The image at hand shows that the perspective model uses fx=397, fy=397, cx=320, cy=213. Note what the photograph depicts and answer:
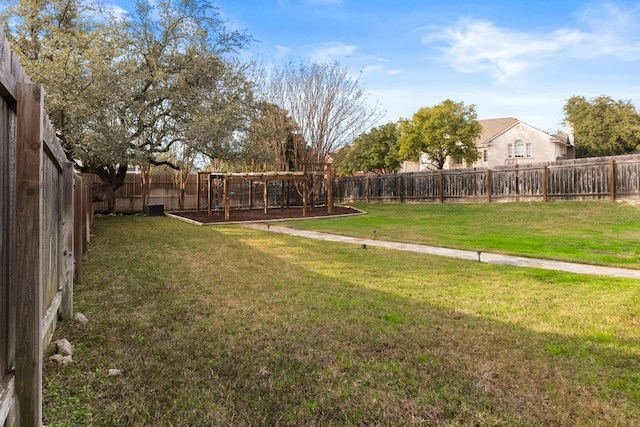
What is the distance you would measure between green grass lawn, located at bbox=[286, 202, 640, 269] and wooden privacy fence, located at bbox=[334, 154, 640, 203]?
815 mm

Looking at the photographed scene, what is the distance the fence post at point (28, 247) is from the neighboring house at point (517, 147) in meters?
32.5

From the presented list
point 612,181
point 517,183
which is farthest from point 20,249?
point 517,183

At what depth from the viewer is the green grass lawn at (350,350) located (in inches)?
86.5

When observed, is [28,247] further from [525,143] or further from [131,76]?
[525,143]

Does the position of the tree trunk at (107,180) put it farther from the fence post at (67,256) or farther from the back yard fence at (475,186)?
the fence post at (67,256)

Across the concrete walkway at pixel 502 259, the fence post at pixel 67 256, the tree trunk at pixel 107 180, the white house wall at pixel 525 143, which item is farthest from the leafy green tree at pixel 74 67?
the white house wall at pixel 525 143

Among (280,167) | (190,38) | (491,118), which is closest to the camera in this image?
(190,38)

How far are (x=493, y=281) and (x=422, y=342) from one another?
2623 millimetres

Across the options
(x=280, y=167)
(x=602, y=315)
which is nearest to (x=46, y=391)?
(x=602, y=315)

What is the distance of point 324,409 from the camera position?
2.21 m

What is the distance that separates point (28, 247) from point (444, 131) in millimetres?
29970

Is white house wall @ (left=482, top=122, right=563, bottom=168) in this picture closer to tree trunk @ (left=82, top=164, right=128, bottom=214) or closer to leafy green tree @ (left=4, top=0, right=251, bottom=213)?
leafy green tree @ (left=4, top=0, right=251, bottom=213)

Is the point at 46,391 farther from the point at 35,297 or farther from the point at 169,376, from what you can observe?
the point at 35,297

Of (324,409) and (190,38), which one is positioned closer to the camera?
(324,409)
